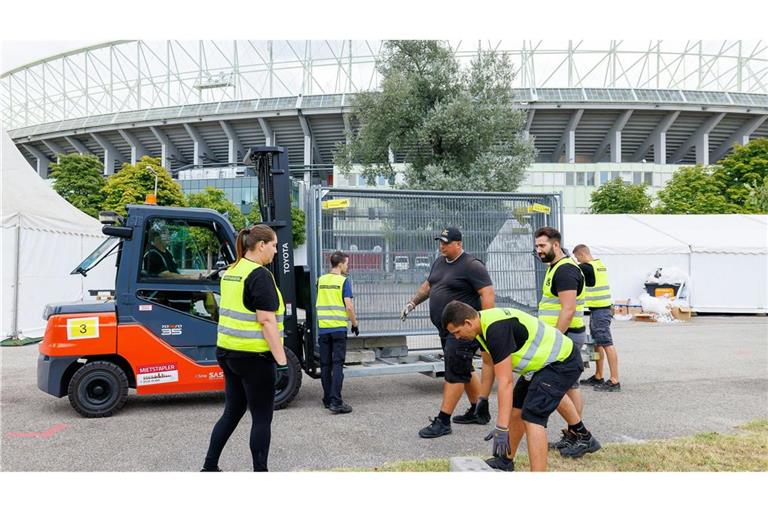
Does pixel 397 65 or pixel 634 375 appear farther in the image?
pixel 397 65

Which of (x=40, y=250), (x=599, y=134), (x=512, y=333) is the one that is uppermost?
(x=599, y=134)

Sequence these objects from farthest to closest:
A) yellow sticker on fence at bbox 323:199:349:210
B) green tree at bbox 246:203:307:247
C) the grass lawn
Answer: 1. green tree at bbox 246:203:307:247
2. yellow sticker on fence at bbox 323:199:349:210
3. the grass lawn

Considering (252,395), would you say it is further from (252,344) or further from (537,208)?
(537,208)

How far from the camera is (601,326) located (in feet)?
24.5

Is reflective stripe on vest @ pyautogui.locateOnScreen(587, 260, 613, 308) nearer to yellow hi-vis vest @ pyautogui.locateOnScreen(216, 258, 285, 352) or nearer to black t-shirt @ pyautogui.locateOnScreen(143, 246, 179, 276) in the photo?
yellow hi-vis vest @ pyautogui.locateOnScreen(216, 258, 285, 352)

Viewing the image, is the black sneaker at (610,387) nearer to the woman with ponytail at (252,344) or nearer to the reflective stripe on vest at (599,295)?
the reflective stripe on vest at (599,295)

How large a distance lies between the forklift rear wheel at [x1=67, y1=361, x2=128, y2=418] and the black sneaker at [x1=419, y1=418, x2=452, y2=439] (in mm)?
3192

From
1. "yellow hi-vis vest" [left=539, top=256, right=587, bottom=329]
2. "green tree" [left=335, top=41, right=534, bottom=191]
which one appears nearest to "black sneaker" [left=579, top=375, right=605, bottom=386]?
"yellow hi-vis vest" [left=539, top=256, right=587, bottom=329]

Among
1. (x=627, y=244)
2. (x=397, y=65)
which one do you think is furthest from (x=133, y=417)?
(x=627, y=244)

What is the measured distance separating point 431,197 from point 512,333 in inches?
160

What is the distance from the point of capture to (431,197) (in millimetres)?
7500

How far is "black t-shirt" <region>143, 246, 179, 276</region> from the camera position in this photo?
609 centimetres

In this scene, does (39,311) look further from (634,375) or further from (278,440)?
(634,375)

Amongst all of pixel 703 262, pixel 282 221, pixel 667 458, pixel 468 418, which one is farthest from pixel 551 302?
pixel 703 262
